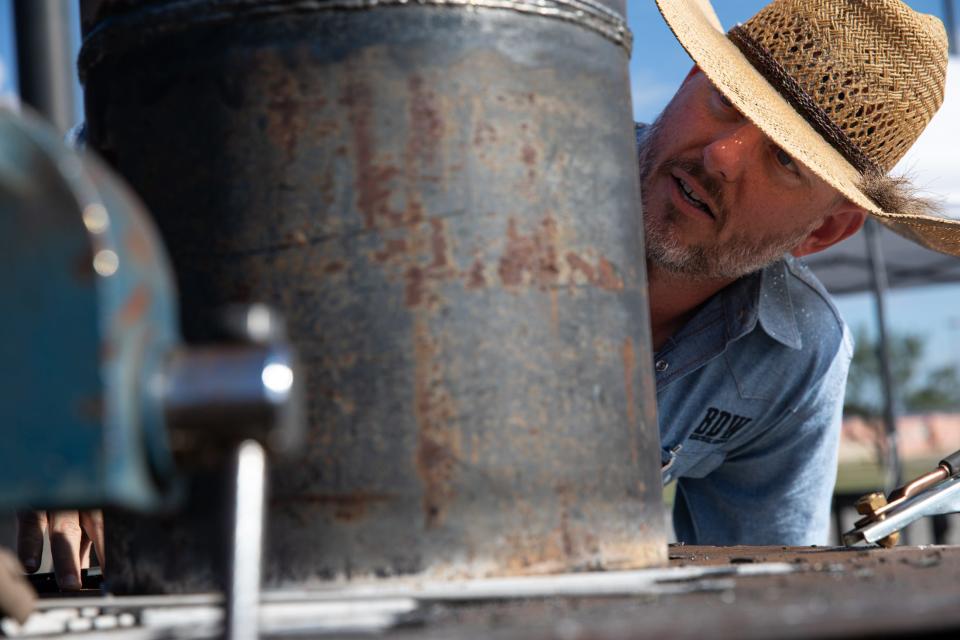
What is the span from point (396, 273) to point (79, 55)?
1.85ft

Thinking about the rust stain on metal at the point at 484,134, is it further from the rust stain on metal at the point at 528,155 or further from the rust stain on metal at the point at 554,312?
the rust stain on metal at the point at 554,312

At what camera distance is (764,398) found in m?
2.80

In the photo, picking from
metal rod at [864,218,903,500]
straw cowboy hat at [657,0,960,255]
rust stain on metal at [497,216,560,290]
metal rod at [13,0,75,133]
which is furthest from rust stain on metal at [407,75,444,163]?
metal rod at [864,218,903,500]

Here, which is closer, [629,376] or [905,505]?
[629,376]

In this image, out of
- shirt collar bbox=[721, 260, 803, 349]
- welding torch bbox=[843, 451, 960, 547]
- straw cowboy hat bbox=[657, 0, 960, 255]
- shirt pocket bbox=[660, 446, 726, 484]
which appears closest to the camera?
welding torch bbox=[843, 451, 960, 547]

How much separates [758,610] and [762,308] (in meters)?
2.03

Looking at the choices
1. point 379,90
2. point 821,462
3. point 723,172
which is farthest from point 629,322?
point 821,462

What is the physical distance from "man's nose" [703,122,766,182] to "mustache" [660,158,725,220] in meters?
0.03

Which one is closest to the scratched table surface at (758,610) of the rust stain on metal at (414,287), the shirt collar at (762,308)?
the rust stain on metal at (414,287)

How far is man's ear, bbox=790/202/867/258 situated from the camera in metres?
2.79

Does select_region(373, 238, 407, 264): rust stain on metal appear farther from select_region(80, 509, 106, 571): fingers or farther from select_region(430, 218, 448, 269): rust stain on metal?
select_region(80, 509, 106, 571): fingers

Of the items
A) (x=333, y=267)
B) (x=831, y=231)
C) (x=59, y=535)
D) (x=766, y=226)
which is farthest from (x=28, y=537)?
(x=831, y=231)

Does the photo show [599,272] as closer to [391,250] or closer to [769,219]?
[391,250]

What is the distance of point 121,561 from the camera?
4.33 feet
